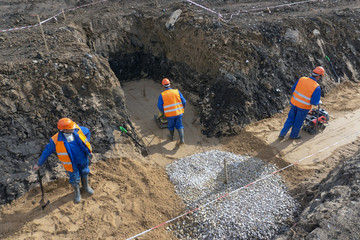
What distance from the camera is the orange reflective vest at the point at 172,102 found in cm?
697

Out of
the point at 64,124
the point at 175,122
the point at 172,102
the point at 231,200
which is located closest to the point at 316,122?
the point at 231,200

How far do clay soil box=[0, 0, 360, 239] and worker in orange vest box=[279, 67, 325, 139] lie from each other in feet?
1.92

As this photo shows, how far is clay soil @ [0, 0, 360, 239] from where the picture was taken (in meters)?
5.23

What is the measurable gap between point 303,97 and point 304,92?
13cm

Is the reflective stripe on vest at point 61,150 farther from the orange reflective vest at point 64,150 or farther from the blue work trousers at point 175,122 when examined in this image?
the blue work trousers at point 175,122

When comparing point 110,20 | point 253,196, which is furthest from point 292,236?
point 110,20

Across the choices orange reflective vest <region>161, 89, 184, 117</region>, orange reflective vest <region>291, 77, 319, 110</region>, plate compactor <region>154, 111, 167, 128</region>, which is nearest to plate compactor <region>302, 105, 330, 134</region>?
orange reflective vest <region>291, 77, 319, 110</region>

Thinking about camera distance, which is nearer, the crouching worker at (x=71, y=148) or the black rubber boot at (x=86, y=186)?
the crouching worker at (x=71, y=148)

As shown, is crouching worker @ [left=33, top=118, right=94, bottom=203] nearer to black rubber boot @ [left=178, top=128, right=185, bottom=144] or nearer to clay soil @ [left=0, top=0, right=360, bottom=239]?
clay soil @ [left=0, top=0, right=360, bottom=239]

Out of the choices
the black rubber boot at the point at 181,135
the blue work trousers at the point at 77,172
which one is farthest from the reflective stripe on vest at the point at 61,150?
the black rubber boot at the point at 181,135

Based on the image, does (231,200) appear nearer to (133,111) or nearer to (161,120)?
(161,120)

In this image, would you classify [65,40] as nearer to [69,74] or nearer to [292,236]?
[69,74]

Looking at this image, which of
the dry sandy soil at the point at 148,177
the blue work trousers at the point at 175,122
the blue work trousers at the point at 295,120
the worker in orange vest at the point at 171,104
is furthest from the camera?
the blue work trousers at the point at 175,122

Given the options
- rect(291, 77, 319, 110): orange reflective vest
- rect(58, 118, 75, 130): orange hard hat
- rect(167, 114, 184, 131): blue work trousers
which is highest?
rect(58, 118, 75, 130): orange hard hat
